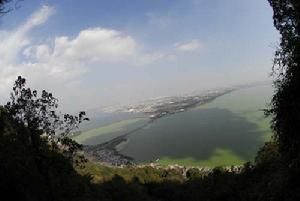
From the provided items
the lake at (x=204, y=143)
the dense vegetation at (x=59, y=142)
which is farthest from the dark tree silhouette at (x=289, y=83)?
the lake at (x=204, y=143)

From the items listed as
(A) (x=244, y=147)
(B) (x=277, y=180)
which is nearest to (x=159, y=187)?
(B) (x=277, y=180)

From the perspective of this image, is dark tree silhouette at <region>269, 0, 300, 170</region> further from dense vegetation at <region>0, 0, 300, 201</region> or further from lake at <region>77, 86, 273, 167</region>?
lake at <region>77, 86, 273, 167</region>

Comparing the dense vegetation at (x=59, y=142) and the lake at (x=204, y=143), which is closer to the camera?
the dense vegetation at (x=59, y=142)

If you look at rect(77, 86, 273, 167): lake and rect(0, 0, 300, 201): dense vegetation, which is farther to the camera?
rect(77, 86, 273, 167): lake

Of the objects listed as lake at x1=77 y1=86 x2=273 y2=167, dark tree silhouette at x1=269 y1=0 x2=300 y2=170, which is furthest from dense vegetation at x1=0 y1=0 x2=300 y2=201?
lake at x1=77 y1=86 x2=273 y2=167

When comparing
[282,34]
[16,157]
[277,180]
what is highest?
[282,34]

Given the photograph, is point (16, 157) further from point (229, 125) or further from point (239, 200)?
point (229, 125)

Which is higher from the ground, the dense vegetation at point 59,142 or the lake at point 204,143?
the dense vegetation at point 59,142

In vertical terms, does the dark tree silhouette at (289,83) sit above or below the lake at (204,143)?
above

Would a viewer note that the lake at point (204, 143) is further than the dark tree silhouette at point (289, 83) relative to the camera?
Yes

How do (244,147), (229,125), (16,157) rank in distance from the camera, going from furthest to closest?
(229,125)
(244,147)
(16,157)

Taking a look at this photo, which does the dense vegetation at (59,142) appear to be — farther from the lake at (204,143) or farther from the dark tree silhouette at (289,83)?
the lake at (204,143)
